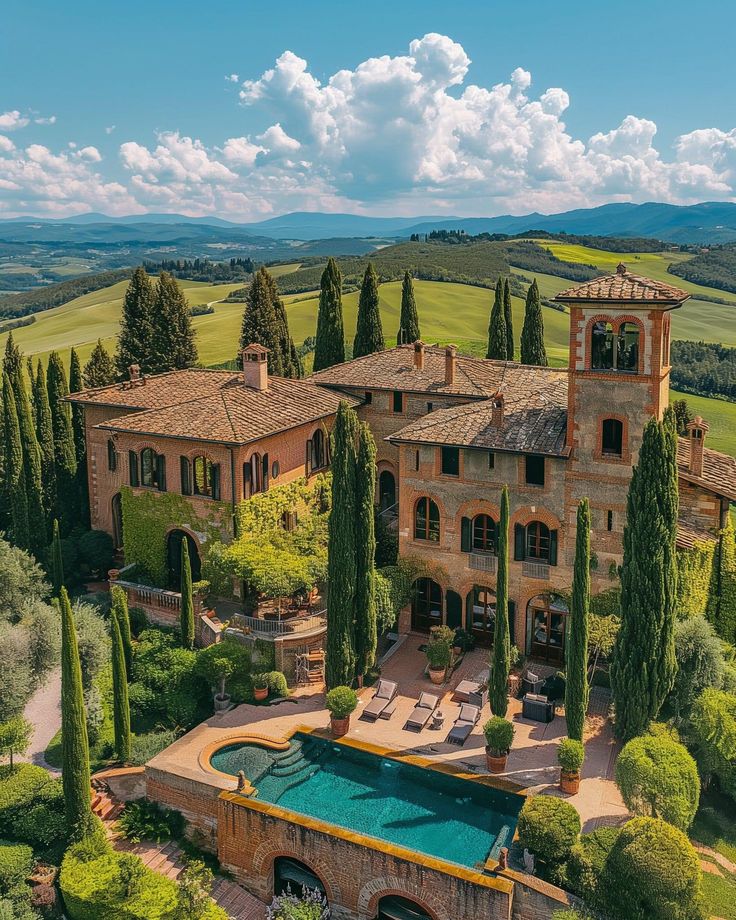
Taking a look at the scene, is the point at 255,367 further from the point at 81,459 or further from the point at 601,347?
the point at 601,347

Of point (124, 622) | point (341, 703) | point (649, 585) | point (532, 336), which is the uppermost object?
point (532, 336)

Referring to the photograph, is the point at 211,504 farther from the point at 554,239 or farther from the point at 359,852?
the point at 554,239

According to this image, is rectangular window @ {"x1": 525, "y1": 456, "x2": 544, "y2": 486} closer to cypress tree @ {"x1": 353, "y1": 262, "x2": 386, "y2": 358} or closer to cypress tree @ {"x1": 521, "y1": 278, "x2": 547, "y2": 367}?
cypress tree @ {"x1": 353, "y1": 262, "x2": 386, "y2": 358}

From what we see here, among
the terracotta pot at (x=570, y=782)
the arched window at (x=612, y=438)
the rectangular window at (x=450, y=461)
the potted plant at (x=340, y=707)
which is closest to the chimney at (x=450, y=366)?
the rectangular window at (x=450, y=461)

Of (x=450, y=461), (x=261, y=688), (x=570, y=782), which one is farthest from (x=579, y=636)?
(x=261, y=688)

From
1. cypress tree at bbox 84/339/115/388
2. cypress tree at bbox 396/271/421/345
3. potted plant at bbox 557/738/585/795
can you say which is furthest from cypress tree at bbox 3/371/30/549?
potted plant at bbox 557/738/585/795

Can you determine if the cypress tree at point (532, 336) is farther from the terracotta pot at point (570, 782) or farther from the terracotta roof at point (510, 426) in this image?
the terracotta pot at point (570, 782)
